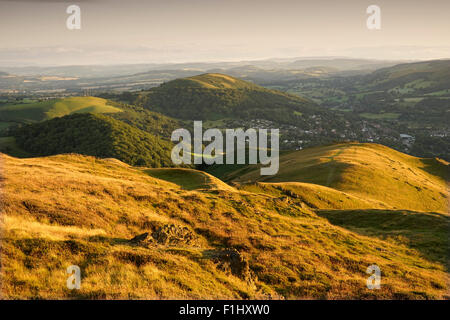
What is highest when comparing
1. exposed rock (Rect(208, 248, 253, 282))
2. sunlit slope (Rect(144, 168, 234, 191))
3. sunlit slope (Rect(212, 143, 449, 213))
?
exposed rock (Rect(208, 248, 253, 282))

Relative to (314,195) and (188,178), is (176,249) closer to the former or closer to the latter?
(188,178)

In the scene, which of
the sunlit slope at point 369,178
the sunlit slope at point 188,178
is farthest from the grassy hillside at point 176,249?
the sunlit slope at point 369,178

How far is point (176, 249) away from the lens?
20.1m

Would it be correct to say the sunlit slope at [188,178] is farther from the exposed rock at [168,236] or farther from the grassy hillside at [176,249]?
the exposed rock at [168,236]

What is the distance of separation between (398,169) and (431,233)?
6721 cm

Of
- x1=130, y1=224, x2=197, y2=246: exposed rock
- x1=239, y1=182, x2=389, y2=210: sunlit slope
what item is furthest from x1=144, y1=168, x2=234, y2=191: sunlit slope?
x1=130, y1=224, x2=197, y2=246: exposed rock

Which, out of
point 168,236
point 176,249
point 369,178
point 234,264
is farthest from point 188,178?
point 369,178

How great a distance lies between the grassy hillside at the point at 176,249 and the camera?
1494 cm

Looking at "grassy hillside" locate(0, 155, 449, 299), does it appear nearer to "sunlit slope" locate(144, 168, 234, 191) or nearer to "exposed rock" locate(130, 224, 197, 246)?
"exposed rock" locate(130, 224, 197, 246)

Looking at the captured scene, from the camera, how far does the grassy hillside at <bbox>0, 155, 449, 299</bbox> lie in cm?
1494

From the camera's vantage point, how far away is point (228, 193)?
42156 millimetres
